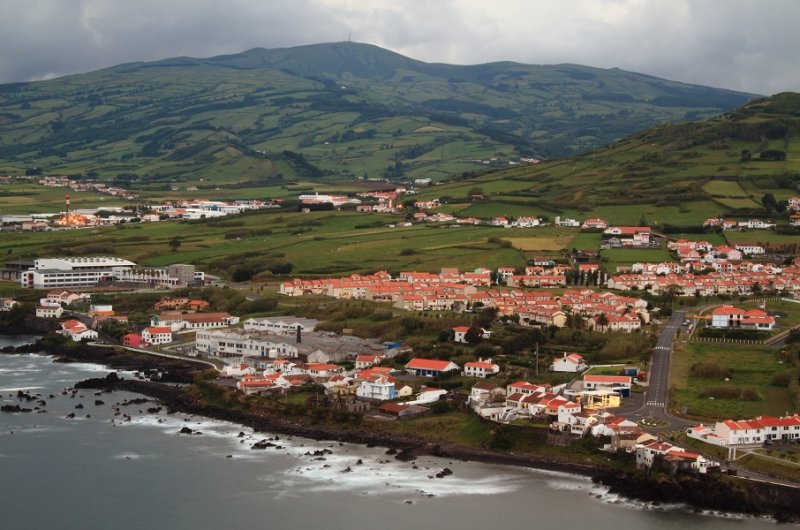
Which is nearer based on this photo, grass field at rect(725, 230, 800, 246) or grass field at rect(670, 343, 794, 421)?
grass field at rect(670, 343, 794, 421)

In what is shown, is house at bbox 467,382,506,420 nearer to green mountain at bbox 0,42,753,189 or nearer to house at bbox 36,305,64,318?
house at bbox 36,305,64,318

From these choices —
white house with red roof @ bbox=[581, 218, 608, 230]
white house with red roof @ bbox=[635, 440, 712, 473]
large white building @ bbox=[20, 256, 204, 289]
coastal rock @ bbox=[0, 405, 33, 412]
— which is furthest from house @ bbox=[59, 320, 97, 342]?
white house with red roof @ bbox=[581, 218, 608, 230]

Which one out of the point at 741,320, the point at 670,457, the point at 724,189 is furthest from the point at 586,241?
the point at 670,457

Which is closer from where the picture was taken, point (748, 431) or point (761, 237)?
point (748, 431)

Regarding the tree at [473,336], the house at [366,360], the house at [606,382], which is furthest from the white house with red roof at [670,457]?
the tree at [473,336]

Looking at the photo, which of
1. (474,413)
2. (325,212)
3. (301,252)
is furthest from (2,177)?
(474,413)

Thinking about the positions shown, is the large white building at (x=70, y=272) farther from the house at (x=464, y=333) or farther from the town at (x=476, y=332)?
the house at (x=464, y=333)

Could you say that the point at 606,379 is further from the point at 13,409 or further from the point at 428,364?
the point at 13,409

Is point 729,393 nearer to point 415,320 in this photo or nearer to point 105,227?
point 415,320
